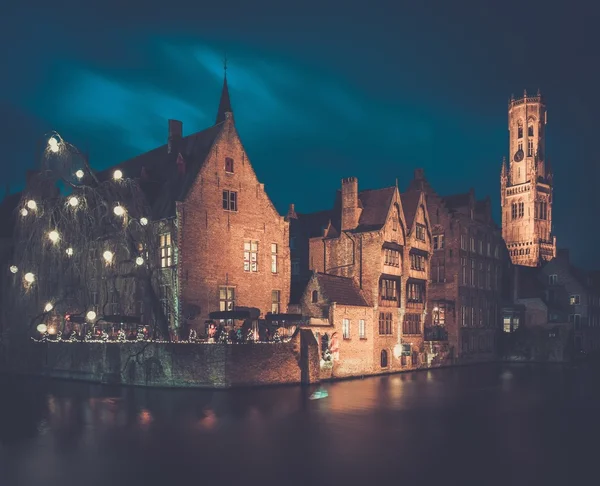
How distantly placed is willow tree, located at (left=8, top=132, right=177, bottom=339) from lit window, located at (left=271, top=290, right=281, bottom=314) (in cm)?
923

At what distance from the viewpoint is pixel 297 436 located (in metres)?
24.7

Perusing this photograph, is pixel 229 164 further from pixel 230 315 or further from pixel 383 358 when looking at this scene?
pixel 383 358

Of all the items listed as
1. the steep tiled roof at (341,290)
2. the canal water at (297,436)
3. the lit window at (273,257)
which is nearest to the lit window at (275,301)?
the lit window at (273,257)

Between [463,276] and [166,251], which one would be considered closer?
[166,251]

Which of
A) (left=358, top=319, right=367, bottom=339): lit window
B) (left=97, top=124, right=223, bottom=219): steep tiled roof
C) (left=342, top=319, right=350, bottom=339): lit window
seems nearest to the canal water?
(left=342, top=319, right=350, bottom=339): lit window

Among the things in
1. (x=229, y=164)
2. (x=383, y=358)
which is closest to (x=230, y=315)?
(x=229, y=164)

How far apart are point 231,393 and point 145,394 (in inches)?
185

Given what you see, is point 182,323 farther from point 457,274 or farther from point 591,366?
point 591,366

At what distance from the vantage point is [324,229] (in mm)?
58750

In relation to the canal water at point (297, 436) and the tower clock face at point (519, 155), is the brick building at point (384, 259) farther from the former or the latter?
the tower clock face at point (519, 155)

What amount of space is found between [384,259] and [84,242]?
2476cm

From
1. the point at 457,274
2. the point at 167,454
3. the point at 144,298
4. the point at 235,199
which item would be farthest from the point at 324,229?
the point at 167,454

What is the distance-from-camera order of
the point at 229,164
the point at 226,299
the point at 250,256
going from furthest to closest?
1. the point at 250,256
2. the point at 229,164
3. the point at 226,299

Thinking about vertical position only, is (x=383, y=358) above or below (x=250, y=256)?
below
